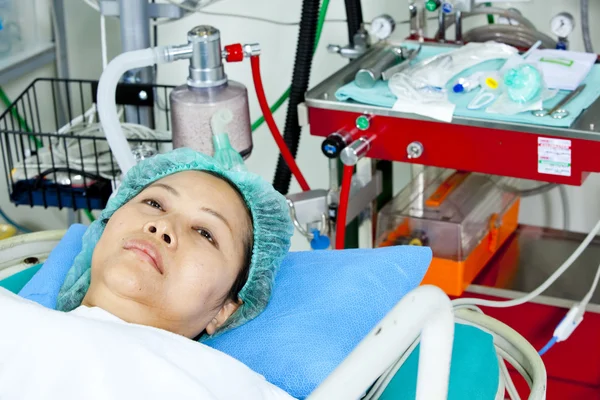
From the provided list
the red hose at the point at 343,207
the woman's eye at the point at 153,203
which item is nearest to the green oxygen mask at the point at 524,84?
the red hose at the point at 343,207

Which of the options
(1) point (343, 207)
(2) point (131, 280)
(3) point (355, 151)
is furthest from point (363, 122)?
(2) point (131, 280)

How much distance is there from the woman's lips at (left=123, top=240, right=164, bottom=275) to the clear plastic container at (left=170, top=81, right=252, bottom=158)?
49cm

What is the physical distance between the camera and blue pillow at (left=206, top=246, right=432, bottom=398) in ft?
4.44

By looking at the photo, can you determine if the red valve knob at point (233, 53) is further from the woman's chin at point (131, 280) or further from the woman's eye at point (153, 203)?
the woman's chin at point (131, 280)

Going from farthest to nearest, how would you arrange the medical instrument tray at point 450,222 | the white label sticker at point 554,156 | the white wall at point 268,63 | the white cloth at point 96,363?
the white wall at point 268,63 → the medical instrument tray at point 450,222 → the white label sticker at point 554,156 → the white cloth at point 96,363

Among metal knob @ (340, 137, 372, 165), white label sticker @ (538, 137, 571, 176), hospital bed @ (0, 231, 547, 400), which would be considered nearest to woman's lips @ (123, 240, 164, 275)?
hospital bed @ (0, 231, 547, 400)

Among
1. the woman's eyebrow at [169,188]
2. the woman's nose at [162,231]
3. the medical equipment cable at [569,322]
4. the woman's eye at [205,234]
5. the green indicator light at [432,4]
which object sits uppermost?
the green indicator light at [432,4]

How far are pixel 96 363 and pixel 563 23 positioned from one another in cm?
132

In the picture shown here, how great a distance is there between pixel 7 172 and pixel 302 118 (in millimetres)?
849

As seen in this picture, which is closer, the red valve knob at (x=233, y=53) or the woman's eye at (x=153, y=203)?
the woman's eye at (x=153, y=203)

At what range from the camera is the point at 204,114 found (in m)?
1.77

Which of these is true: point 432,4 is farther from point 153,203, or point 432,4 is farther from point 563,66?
point 153,203

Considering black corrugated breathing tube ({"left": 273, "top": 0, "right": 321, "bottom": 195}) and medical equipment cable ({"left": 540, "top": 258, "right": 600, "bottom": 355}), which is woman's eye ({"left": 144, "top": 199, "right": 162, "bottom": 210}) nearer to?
black corrugated breathing tube ({"left": 273, "top": 0, "right": 321, "bottom": 195})

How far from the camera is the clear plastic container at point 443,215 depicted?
82.1 inches
